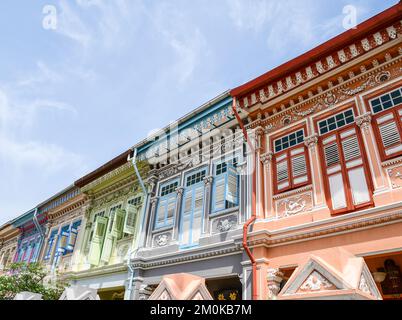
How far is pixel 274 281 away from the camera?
762 cm

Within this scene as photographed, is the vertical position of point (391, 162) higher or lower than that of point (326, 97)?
lower

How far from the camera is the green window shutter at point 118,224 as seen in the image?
40.9 feet

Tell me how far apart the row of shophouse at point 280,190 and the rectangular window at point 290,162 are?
0.10ft

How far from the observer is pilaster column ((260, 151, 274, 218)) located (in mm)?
8570

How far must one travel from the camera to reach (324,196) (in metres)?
7.68

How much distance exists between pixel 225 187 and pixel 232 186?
22 centimetres

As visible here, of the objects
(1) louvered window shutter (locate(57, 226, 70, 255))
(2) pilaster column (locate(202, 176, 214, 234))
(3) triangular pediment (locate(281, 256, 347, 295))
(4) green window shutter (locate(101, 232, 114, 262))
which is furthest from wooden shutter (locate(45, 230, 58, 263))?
(3) triangular pediment (locate(281, 256, 347, 295))

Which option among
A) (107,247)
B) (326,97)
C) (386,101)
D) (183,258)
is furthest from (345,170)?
(107,247)

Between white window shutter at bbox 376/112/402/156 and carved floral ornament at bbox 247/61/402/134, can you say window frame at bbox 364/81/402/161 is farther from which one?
carved floral ornament at bbox 247/61/402/134

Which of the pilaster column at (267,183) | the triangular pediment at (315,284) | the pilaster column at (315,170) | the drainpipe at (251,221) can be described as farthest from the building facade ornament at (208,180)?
the triangular pediment at (315,284)

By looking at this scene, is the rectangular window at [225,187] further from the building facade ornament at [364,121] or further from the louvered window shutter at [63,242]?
the louvered window shutter at [63,242]

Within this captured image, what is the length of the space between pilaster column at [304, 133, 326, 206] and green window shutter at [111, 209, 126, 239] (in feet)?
24.2

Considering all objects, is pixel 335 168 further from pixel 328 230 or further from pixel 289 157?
pixel 328 230
